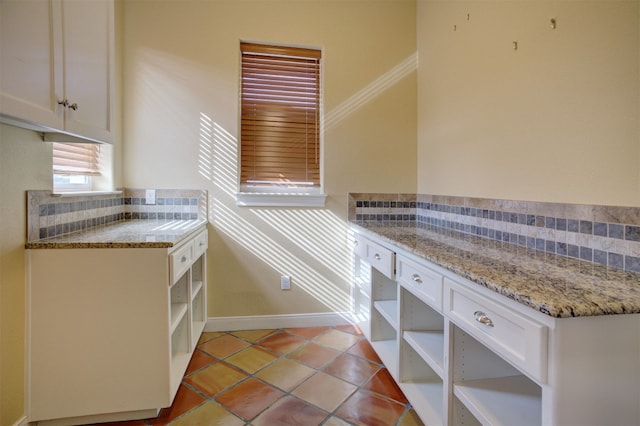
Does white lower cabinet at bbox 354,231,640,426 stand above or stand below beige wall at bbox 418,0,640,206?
below

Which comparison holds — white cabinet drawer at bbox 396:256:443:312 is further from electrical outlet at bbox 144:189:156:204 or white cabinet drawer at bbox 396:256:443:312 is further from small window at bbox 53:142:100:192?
small window at bbox 53:142:100:192

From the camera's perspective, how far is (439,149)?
7.64ft

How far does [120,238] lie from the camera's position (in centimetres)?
152

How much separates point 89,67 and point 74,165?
2.56 ft

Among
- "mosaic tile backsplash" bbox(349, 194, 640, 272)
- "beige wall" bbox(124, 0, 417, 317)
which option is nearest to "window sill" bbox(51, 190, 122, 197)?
"beige wall" bbox(124, 0, 417, 317)

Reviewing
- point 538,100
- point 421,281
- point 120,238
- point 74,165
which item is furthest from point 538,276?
point 74,165

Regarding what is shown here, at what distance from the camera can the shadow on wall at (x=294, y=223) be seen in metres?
2.40

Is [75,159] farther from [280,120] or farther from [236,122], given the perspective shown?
[280,120]

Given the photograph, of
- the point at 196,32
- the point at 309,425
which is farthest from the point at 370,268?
the point at 196,32

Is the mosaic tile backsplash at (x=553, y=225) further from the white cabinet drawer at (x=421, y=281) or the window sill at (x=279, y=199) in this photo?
the window sill at (x=279, y=199)

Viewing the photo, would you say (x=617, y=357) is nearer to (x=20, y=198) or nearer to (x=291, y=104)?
(x=20, y=198)

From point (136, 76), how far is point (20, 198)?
1.31 meters

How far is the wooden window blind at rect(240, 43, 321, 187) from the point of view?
248cm

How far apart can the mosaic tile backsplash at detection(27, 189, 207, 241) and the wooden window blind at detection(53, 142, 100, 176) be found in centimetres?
19
